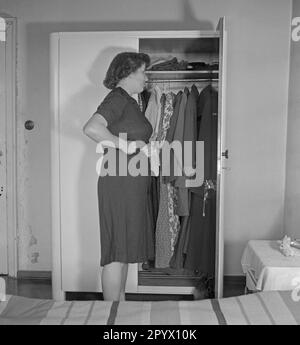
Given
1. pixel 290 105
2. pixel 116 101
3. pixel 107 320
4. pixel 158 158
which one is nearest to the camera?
pixel 107 320

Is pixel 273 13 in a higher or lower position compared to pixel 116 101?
higher

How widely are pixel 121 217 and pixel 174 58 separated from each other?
1163 millimetres

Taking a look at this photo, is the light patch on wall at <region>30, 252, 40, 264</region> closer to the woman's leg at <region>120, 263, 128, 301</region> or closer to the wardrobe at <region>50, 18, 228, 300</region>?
the wardrobe at <region>50, 18, 228, 300</region>

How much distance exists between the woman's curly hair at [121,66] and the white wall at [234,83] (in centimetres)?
55

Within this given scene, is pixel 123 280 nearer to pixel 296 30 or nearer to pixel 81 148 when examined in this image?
pixel 81 148

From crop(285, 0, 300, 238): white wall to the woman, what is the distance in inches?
41.9

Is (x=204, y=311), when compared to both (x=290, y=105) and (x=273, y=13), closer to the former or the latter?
(x=290, y=105)

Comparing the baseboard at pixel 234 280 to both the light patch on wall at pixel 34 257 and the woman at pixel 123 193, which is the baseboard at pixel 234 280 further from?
the light patch on wall at pixel 34 257

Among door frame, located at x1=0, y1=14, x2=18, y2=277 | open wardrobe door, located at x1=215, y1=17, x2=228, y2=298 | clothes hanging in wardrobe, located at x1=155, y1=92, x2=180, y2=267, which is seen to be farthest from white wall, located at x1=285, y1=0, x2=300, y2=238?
door frame, located at x1=0, y1=14, x2=18, y2=277

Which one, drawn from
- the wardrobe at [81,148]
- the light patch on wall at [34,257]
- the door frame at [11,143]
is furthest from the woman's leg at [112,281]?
the door frame at [11,143]

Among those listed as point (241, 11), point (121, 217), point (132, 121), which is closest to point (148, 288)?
point (121, 217)

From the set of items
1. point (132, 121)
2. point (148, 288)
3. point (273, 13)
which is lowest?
point (148, 288)

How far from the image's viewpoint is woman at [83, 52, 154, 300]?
2713 mm
